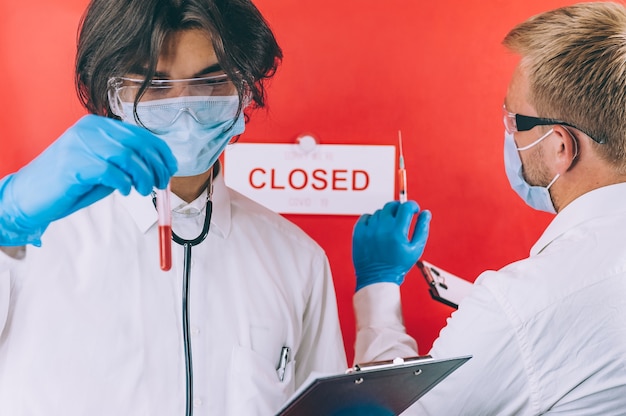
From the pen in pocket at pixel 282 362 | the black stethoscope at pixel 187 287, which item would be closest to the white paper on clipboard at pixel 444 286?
the pen in pocket at pixel 282 362

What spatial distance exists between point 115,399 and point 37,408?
125 mm

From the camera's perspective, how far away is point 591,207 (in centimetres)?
149

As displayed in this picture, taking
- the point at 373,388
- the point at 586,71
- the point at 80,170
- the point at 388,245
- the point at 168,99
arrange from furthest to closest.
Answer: the point at 388,245, the point at 586,71, the point at 168,99, the point at 373,388, the point at 80,170

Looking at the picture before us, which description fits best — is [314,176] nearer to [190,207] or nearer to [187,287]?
[190,207]

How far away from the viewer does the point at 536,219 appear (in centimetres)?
217

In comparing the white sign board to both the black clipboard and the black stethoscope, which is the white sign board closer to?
the black stethoscope

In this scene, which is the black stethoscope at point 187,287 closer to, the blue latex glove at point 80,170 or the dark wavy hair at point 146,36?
the dark wavy hair at point 146,36

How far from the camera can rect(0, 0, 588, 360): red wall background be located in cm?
203

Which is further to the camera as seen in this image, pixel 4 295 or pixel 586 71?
pixel 586 71

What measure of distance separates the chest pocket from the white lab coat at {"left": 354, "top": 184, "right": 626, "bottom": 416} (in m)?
0.76

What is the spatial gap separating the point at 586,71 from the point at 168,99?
2.55ft

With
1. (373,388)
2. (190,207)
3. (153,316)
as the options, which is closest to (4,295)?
(153,316)

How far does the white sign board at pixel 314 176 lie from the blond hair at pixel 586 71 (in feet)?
1.88

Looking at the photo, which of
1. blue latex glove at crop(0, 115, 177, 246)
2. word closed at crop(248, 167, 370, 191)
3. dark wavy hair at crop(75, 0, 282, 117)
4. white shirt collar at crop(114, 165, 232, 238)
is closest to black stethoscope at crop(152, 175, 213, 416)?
white shirt collar at crop(114, 165, 232, 238)
